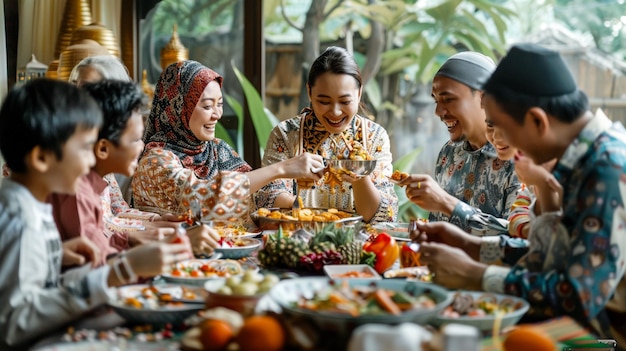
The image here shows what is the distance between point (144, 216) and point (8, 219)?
1461 millimetres

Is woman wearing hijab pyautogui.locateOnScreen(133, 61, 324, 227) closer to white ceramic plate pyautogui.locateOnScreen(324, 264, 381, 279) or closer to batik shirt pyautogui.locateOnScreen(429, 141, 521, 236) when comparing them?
batik shirt pyautogui.locateOnScreen(429, 141, 521, 236)

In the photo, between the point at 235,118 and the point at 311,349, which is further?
the point at 235,118

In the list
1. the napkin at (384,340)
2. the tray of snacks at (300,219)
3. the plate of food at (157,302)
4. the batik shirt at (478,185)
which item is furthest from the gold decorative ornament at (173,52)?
the napkin at (384,340)

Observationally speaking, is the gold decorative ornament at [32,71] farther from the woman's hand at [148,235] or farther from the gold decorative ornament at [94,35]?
the woman's hand at [148,235]

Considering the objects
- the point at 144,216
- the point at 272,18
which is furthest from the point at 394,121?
the point at 144,216

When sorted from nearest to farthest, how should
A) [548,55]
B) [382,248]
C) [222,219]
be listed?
[548,55]
[382,248]
[222,219]

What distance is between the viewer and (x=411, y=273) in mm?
2162

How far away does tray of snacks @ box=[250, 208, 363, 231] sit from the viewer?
265cm

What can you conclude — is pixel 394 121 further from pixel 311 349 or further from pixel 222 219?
pixel 311 349

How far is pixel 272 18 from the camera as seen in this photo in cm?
715

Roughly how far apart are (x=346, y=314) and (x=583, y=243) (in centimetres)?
64

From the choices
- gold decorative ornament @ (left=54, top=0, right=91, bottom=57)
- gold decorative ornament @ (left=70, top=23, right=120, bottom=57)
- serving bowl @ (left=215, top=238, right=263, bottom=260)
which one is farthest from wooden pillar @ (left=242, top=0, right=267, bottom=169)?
serving bowl @ (left=215, top=238, right=263, bottom=260)

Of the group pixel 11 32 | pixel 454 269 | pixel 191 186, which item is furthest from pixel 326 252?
pixel 11 32

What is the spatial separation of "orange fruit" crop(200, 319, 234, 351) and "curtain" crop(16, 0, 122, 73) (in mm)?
4572
